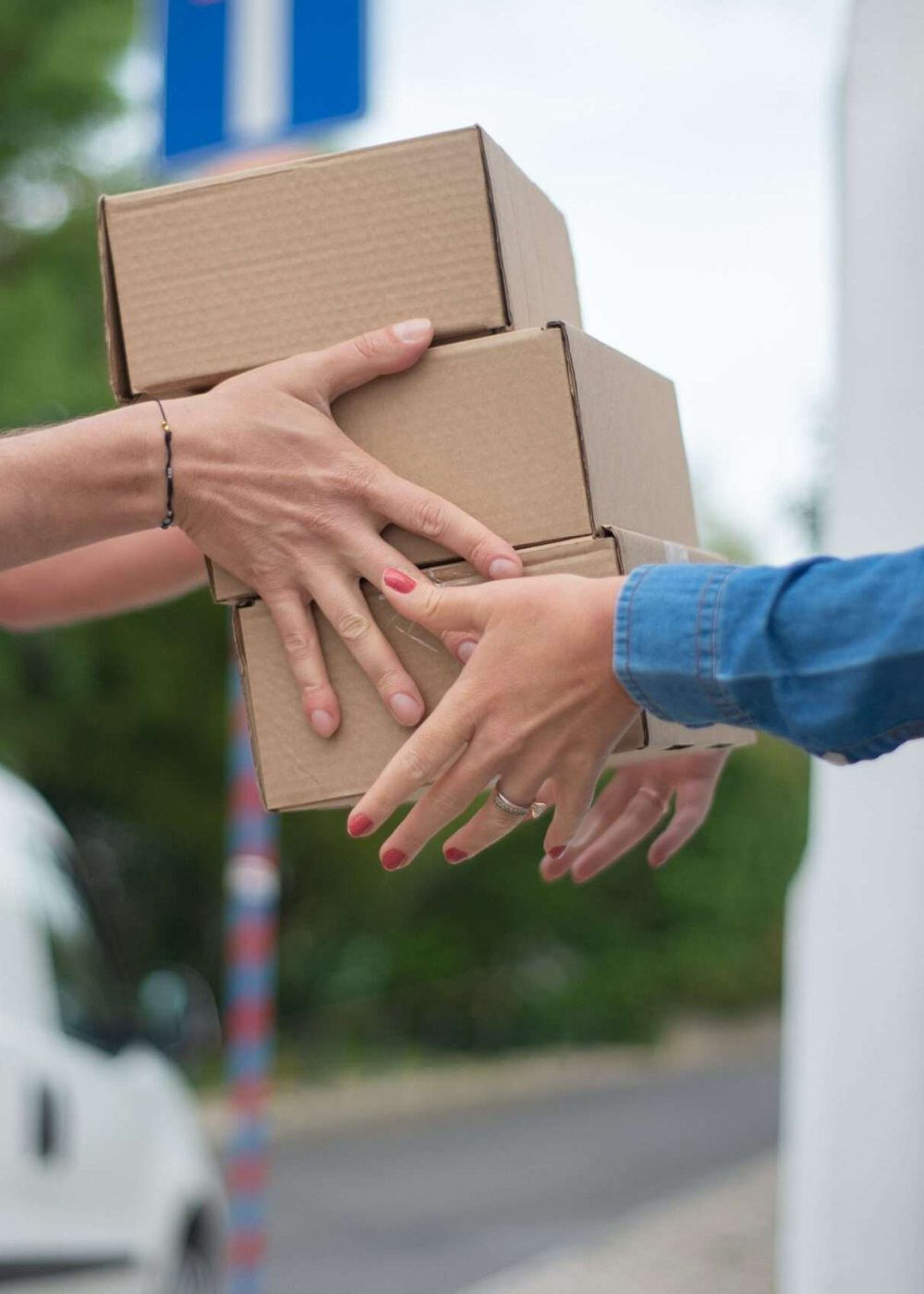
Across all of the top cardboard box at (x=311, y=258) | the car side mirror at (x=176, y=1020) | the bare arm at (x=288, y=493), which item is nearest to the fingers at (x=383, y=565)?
the bare arm at (x=288, y=493)

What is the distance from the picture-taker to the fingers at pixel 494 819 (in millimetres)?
1595

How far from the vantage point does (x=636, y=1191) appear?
9.16 m

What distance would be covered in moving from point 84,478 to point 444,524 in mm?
419

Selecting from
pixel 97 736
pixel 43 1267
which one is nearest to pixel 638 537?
pixel 43 1267

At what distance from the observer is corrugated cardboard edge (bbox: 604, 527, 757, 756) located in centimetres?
164

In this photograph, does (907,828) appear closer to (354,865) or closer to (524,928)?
(354,865)

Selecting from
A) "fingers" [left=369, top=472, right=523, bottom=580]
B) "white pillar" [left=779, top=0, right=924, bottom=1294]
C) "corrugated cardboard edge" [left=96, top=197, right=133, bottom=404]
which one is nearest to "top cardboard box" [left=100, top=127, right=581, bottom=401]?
"corrugated cardboard edge" [left=96, top=197, right=133, bottom=404]

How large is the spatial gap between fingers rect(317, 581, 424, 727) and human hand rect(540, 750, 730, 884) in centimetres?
53

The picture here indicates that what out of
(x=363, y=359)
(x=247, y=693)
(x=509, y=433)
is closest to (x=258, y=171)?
(x=363, y=359)

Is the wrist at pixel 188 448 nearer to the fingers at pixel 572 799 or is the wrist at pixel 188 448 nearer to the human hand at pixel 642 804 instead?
the fingers at pixel 572 799

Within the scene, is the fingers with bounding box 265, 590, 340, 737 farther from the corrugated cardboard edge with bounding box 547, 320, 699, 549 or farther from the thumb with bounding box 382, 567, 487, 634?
the corrugated cardboard edge with bounding box 547, 320, 699, 549

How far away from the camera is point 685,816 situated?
2193mm

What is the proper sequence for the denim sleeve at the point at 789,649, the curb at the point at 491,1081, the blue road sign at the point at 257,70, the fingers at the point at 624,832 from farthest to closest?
the curb at the point at 491,1081 → the blue road sign at the point at 257,70 → the fingers at the point at 624,832 → the denim sleeve at the point at 789,649

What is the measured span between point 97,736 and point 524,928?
7.13 meters
